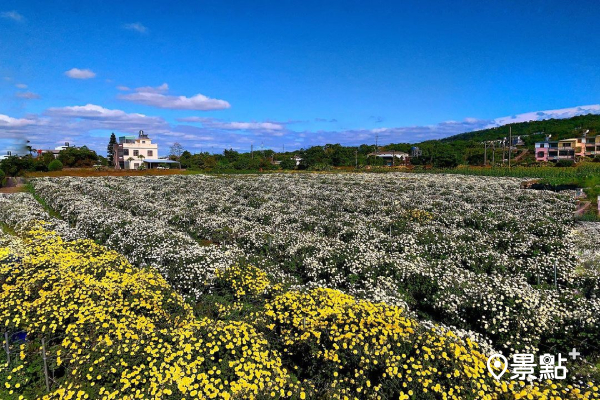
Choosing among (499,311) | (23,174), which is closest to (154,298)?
→ (499,311)

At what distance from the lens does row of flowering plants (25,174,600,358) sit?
851 centimetres

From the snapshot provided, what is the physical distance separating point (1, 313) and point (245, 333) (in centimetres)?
648

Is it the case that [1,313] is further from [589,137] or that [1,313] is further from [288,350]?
[589,137]

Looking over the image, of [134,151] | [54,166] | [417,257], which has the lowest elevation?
[417,257]

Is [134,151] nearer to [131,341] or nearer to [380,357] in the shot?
[131,341]

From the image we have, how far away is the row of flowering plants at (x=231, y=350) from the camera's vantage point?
564 centimetres

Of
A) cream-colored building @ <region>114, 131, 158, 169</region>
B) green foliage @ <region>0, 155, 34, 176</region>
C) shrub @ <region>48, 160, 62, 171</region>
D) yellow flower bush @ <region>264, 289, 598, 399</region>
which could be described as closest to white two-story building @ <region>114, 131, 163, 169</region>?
cream-colored building @ <region>114, 131, 158, 169</region>

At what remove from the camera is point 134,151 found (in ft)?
387

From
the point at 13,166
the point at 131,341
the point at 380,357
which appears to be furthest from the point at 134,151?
the point at 380,357

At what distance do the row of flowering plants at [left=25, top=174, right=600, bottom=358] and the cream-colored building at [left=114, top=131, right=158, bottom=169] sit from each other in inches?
3881

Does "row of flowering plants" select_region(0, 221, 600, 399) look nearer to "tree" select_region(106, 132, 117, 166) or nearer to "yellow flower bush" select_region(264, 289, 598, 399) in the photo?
"yellow flower bush" select_region(264, 289, 598, 399)

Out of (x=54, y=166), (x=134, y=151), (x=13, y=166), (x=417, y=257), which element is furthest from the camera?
(x=134, y=151)

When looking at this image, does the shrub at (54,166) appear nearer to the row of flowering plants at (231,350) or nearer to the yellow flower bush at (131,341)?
the yellow flower bush at (131,341)

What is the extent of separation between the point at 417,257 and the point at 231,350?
8.59 meters
